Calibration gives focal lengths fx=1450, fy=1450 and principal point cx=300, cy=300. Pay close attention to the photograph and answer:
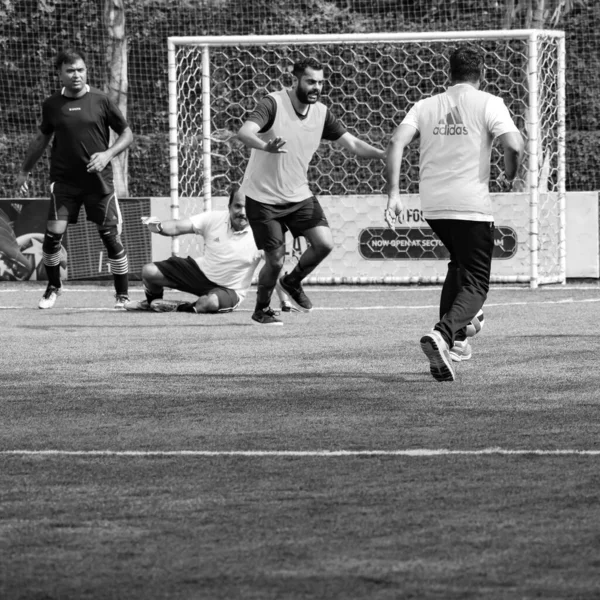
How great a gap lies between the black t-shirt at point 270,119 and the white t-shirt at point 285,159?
0.06 metres

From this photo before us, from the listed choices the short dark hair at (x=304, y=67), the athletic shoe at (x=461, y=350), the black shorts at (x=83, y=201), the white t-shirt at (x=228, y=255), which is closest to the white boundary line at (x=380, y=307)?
the white t-shirt at (x=228, y=255)

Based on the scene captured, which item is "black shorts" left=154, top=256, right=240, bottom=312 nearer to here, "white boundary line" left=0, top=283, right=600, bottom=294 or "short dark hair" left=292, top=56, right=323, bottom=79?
"short dark hair" left=292, top=56, right=323, bottom=79

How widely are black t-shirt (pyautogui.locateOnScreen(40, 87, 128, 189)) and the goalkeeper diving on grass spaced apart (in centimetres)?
81

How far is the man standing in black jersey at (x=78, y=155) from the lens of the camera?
1257cm

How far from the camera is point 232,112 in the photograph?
23391 millimetres

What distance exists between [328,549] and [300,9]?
74.2ft

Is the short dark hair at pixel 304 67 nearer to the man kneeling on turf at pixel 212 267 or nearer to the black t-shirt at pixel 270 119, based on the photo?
the black t-shirt at pixel 270 119

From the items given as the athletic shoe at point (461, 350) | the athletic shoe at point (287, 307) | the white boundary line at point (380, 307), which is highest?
the athletic shoe at point (461, 350)

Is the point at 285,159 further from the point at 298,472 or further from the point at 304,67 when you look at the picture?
the point at 298,472

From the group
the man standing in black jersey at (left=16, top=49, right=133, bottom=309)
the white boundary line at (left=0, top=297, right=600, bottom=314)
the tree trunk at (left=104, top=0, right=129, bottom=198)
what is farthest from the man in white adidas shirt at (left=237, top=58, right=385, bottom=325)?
the tree trunk at (left=104, top=0, right=129, bottom=198)

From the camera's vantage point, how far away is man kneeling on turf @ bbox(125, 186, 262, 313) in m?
12.5

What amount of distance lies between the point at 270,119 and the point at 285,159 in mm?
351

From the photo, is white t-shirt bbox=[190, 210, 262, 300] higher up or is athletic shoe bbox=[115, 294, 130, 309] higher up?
white t-shirt bbox=[190, 210, 262, 300]

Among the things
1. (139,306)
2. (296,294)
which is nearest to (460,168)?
(296,294)
